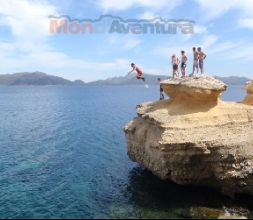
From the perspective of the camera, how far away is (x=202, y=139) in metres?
30.3

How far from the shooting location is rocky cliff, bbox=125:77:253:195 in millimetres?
30484

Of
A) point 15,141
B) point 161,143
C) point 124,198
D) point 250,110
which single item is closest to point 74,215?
point 124,198

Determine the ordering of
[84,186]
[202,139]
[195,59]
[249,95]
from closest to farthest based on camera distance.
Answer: [202,139]
[84,186]
[249,95]
[195,59]

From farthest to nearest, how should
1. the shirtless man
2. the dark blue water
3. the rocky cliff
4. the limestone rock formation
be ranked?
the shirtless man
the limestone rock formation
the rocky cliff
the dark blue water

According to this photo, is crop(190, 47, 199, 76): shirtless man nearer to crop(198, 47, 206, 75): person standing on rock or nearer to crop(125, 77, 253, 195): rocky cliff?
crop(198, 47, 206, 75): person standing on rock

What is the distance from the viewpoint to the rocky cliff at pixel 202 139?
100 feet

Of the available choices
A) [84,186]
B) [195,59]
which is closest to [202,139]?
[195,59]

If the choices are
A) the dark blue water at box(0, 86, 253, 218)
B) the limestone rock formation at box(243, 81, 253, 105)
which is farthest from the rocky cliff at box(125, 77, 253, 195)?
the limestone rock formation at box(243, 81, 253, 105)

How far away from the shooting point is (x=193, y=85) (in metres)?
32.7

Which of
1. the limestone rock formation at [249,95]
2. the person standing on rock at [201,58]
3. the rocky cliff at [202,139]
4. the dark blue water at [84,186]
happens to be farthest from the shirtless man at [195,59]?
the dark blue water at [84,186]

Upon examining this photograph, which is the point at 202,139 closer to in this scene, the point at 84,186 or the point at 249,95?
the point at 249,95

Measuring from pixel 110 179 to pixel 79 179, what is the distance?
10.4ft

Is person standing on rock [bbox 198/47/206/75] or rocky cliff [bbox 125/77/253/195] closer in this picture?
rocky cliff [bbox 125/77/253/195]

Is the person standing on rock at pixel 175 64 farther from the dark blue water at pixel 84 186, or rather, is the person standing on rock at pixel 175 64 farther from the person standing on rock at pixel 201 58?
the dark blue water at pixel 84 186
